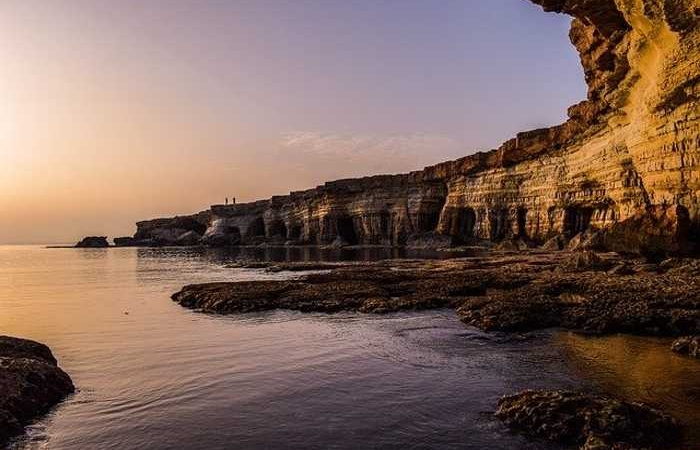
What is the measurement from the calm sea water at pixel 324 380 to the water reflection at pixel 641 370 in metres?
0.03

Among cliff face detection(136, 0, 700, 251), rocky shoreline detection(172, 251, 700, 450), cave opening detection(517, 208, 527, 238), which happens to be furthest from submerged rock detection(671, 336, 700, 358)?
cave opening detection(517, 208, 527, 238)

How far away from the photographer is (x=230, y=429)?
291 inches

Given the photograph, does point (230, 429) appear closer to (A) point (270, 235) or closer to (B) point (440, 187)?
(B) point (440, 187)

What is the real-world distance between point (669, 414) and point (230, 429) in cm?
611

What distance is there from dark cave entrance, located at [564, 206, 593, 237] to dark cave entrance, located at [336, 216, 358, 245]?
4395 cm

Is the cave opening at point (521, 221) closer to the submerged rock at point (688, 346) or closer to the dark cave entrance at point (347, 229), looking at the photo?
the dark cave entrance at point (347, 229)

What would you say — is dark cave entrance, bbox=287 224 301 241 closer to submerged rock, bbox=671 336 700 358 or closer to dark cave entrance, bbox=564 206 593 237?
dark cave entrance, bbox=564 206 593 237

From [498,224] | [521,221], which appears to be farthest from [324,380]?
[498,224]

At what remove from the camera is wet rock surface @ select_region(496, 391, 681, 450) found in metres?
6.18

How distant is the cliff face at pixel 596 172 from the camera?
2461 centimetres

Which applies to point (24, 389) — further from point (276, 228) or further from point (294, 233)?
point (276, 228)

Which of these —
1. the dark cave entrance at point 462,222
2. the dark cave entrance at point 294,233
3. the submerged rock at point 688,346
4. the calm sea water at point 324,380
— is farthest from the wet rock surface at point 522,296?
the dark cave entrance at point 294,233

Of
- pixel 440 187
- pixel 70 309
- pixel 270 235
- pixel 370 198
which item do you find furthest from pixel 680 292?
pixel 270 235

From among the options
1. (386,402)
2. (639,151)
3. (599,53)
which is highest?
(599,53)
